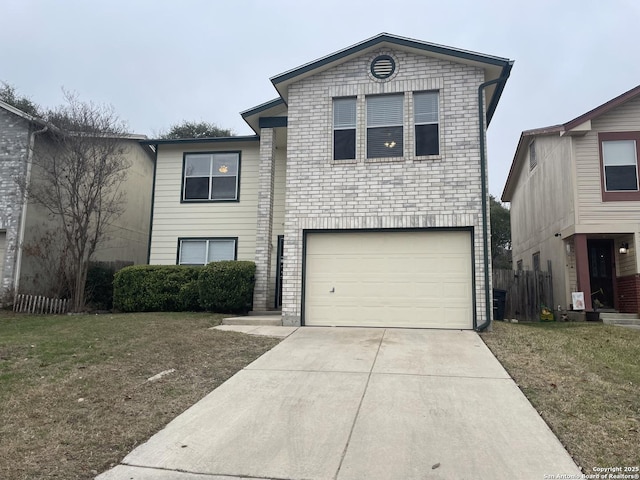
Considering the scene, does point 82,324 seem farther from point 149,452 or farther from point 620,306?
point 620,306

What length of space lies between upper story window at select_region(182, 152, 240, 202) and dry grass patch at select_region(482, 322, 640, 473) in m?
9.12

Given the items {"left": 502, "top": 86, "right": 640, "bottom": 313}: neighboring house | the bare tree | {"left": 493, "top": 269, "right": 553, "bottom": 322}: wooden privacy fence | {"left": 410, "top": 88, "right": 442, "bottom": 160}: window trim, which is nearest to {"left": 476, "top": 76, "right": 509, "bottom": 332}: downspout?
{"left": 410, "top": 88, "right": 442, "bottom": 160}: window trim

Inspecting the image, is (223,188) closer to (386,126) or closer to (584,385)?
(386,126)

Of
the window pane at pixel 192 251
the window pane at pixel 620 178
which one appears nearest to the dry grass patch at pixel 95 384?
the window pane at pixel 192 251

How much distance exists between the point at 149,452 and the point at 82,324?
697 centimetres

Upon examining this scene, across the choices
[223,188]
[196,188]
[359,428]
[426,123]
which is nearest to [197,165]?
[196,188]

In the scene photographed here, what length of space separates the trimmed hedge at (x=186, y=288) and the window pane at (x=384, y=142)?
4475mm

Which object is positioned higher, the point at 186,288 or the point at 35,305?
the point at 186,288

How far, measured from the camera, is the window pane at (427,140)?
1041 centimetres

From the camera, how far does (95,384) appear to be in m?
5.88

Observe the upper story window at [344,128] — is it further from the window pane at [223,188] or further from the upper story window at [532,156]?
the upper story window at [532,156]

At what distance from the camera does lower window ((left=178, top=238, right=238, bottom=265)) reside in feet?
47.9

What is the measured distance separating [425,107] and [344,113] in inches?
72.4

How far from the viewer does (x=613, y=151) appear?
13961 mm
